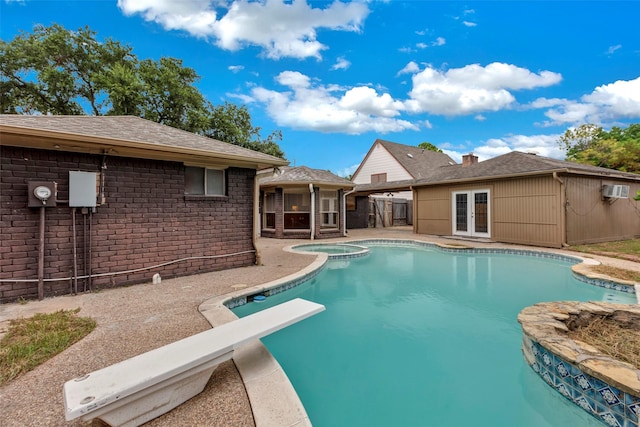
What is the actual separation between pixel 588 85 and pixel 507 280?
→ 1890 cm

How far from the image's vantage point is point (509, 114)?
23047 millimetres

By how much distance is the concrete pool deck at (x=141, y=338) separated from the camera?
1.97 meters

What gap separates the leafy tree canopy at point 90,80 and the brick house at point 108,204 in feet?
44.2

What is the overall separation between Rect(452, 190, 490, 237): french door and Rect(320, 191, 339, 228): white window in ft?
18.2

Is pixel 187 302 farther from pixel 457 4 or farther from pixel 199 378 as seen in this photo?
pixel 457 4

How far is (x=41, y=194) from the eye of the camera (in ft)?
14.3

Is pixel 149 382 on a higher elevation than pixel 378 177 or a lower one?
lower

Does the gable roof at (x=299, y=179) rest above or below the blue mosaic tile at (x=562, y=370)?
above

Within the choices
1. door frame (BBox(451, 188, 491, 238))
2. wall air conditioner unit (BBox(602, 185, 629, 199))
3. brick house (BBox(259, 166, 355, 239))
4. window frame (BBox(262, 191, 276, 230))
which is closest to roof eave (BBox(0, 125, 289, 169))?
brick house (BBox(259, 166, 355, 239))

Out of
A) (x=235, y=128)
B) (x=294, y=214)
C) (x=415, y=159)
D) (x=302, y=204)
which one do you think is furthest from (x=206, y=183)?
(x=415, y=159)

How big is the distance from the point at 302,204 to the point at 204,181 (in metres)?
7.69

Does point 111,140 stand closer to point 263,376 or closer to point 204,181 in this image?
point 204,181

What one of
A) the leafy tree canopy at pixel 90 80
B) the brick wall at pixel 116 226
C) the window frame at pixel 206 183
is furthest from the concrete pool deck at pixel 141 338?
the leafy tree canopy at pixel 90 80

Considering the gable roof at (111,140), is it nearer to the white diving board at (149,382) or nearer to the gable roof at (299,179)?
the white diving board at (149,382)
